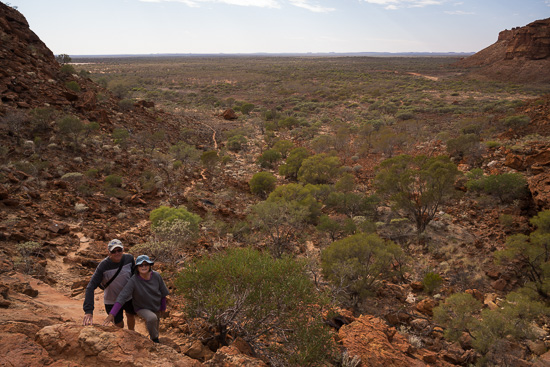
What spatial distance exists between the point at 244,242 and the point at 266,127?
71.7ft

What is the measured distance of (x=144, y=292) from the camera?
13.8 feet

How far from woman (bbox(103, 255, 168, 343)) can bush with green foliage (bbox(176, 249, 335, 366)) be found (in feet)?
3.13

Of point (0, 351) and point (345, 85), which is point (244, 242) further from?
point (345, 85)

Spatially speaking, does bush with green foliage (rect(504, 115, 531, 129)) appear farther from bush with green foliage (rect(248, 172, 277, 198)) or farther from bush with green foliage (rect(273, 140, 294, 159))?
bush with green foliage (rect(248, 172, 277, 198))

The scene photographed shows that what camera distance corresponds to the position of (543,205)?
12.3m

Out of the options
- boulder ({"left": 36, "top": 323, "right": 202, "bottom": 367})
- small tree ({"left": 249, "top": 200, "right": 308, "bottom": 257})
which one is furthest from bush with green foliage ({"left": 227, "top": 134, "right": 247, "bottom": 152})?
boulder ({"left": 36, "top": 323, "right": 202, "bottom": 367})

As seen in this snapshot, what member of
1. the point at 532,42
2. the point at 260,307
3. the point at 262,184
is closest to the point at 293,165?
the point at 262,184

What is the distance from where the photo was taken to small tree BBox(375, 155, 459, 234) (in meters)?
13.6

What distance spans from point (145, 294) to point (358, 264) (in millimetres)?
7682

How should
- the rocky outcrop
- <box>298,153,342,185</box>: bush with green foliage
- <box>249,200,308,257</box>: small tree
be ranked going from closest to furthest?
the rocky outcrop < <box>249,200,308,257</box>: small tree < <box>298,153,342,185</box>: bush with green foliage

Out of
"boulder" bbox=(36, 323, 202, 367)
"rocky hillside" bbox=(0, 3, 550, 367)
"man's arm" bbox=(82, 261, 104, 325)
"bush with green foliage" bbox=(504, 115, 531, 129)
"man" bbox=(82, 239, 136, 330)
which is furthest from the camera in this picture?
"bush with green foliage" bbox=(504, 115, 531, 129)

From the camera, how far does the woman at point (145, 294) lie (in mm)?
4059

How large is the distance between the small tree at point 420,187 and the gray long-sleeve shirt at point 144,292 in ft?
42.4

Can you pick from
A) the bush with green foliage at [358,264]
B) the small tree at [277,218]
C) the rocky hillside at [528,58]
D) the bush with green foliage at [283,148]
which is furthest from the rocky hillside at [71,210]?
the rocky hillside at [528,58]
